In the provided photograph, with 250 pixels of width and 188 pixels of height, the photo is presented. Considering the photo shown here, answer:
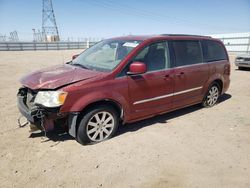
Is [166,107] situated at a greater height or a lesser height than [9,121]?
greater

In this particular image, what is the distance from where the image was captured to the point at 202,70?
16.9ft

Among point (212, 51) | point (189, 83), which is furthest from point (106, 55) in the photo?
point (212, 51)

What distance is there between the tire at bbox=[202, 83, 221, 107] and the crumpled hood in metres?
3.20

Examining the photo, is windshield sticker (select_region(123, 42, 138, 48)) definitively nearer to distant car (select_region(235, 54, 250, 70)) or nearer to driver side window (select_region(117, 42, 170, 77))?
driver side window (select_region(117, 42, 170, 77))

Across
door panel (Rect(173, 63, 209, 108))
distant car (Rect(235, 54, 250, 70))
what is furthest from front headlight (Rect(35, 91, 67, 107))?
distant car (Rect(235, 54, 250, 70))

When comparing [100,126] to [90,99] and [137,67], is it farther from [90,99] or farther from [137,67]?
[137,67]

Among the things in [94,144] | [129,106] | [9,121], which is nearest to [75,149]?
[94,144]

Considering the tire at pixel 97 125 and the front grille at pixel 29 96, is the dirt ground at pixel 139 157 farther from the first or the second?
the front grille at pixel 29 96

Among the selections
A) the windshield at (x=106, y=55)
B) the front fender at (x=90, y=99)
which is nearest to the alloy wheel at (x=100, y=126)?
the front fender at (x=90, y=99)

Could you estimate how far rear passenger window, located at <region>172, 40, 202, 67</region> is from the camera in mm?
4609

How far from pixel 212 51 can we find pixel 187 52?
1.09 metres

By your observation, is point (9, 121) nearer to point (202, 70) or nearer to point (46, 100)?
point (46, 100)

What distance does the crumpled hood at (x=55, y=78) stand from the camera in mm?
3385

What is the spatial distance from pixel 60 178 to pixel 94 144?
946 millimetres
